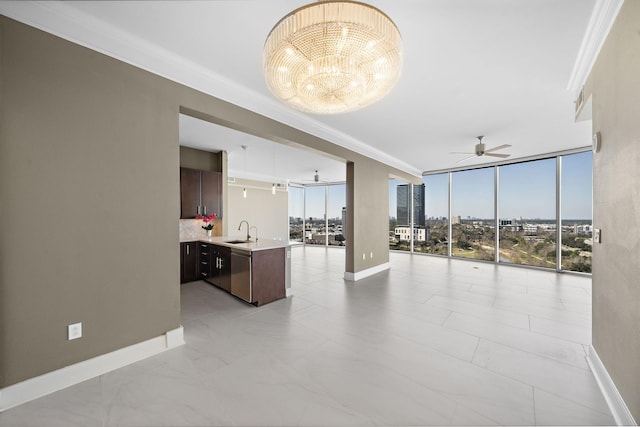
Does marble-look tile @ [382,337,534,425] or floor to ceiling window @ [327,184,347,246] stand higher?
floor to ceiling window @ [327,184,347,246]

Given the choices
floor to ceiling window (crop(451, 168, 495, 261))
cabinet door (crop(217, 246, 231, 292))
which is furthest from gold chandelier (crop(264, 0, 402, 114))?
floor to ceiling window (crop(451, 168, 495, 261))

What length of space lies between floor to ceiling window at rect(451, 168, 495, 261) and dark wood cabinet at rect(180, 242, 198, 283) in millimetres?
7155

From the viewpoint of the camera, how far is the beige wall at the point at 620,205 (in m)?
1.42

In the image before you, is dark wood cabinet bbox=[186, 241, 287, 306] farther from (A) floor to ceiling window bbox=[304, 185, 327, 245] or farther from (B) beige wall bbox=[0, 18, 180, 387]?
(A) floor to ceiling window bbox=[304, 185, 327, 245]

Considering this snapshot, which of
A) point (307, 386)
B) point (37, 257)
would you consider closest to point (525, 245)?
point (307, 386)

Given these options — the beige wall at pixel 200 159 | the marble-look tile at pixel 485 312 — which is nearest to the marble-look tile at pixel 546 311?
the marble-look tile at pixel 485 312

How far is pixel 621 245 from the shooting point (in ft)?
5.23

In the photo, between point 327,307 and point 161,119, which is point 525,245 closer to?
point 327,307

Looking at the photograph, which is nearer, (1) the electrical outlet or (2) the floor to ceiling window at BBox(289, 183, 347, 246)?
(1) the electrical outlet

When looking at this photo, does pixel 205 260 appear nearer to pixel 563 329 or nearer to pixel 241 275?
pixel 241 275

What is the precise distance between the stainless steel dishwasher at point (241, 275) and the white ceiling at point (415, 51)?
208 centimetres

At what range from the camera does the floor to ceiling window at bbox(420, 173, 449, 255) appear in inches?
301

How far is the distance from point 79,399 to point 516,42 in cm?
440

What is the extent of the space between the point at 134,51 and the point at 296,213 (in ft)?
28.4
